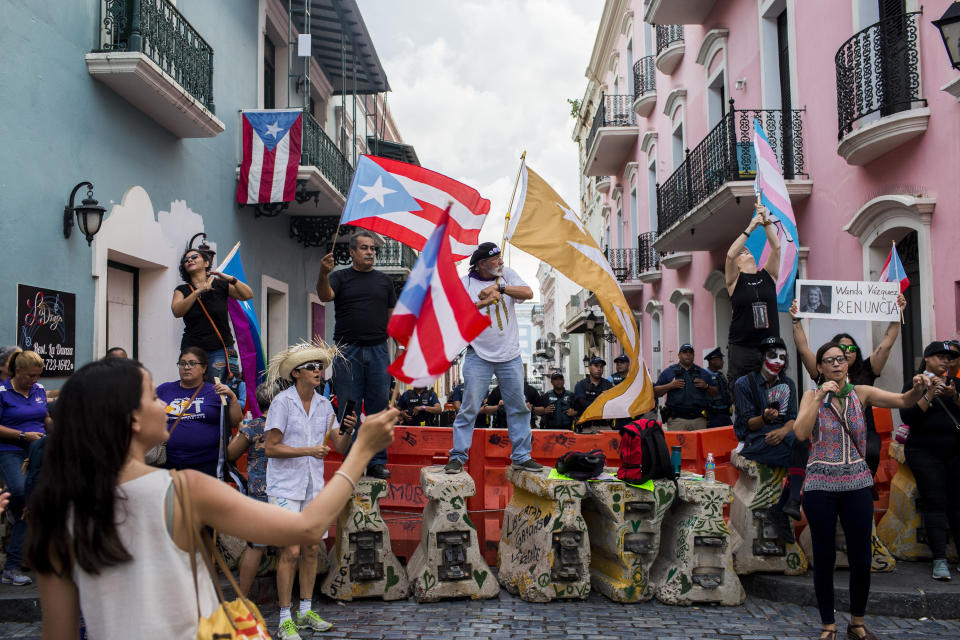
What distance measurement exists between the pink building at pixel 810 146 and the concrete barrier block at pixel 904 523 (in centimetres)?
194

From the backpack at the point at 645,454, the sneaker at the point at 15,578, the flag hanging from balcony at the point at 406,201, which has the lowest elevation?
the sneaker at the point at 15,578

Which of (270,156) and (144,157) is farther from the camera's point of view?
(270,156)

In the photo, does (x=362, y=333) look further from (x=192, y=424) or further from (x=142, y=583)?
(x=142, y=583)

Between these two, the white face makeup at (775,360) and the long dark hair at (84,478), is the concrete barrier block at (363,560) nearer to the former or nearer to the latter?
the white face makeup at (775,360)

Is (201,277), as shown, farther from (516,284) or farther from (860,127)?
(860,127)

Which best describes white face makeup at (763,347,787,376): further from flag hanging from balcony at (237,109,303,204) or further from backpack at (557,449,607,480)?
flag hanging from balcony at (237,109,303,204)

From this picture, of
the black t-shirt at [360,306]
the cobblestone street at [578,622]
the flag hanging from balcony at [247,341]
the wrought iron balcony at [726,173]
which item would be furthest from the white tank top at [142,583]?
the wrought iron balcony at [726,173]

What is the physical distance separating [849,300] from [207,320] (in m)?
5.58

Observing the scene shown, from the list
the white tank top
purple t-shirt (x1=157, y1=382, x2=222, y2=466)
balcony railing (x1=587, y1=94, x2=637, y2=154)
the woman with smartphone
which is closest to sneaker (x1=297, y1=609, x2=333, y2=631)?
purple t-shirt (x1=157, y1=382, x2=222, y2=466)

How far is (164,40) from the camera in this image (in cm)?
959

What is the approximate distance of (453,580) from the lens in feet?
20.6

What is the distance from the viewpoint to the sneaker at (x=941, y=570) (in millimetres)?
6293

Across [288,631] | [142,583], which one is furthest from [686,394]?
[142,583]

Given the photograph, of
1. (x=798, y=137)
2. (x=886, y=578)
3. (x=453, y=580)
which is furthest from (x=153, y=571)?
(x=798, y=137)
